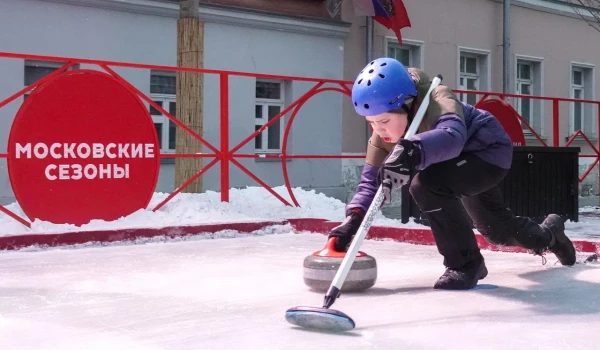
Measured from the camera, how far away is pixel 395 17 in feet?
50.6

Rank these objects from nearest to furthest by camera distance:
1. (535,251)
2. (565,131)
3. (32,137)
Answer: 1. (535,251)
2. (32,137)
3. (565,131)

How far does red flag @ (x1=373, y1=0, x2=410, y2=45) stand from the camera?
15156 millimetres

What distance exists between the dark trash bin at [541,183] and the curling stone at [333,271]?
4632 mm

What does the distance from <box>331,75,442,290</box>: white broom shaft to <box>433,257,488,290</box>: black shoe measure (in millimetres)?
625

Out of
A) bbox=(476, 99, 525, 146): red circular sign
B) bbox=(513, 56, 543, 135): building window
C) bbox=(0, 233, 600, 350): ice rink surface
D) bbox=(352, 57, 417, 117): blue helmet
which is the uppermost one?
bbox=(513, 56, 543, 135): building window

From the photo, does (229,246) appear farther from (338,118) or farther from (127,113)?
(338,118)

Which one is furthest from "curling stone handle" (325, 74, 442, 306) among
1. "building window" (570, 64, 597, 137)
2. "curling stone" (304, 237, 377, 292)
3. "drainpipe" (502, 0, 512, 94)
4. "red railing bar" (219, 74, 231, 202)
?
"building window" (570, 64, 597, 137)

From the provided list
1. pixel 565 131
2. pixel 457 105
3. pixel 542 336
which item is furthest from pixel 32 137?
pixel 565 131

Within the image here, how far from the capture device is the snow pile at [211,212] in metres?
6.79

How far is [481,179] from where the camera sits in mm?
3967

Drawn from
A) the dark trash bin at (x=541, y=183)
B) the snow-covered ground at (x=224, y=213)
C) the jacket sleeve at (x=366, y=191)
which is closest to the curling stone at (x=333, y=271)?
the jacket sleeve at (x=366, y=191)

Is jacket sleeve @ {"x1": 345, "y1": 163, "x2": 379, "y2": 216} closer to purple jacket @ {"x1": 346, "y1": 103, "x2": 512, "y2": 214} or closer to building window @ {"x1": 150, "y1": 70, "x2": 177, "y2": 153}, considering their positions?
purple jacket @ {"x1": 346, "y1": 103, "x2": 512, "y2": 214}

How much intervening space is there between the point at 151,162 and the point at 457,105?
4.16 meters

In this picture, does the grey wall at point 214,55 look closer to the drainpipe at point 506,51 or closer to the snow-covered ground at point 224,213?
the snow-covered ground at point 224,213
